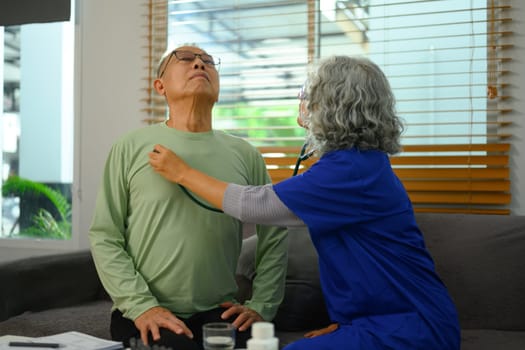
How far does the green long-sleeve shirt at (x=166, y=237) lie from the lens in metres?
1.88

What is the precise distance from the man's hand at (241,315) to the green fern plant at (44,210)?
1967 mm

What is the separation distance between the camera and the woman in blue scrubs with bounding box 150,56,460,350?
1.61m

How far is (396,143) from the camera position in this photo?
176 cm

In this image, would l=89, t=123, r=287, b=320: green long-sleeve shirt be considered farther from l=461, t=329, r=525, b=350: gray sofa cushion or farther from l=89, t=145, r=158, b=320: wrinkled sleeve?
l=461, t=329, r=525, b=350: gray sofa cushion


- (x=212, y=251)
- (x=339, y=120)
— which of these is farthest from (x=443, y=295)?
(x=212, y=251)

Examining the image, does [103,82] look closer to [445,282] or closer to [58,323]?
[58,323]

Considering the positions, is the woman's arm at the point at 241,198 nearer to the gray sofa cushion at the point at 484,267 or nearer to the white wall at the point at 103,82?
the gray sofa cushion at the point at 484,267

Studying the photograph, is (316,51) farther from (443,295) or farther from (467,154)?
(443,295)

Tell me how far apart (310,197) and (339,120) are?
23 centimetres

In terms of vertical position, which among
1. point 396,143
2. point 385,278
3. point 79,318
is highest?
point 396,143

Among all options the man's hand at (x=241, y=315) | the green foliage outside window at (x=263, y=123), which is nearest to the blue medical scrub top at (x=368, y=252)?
the man's hand at (x=241, y=315)

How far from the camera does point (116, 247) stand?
192cm

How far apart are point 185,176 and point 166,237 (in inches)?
9.2

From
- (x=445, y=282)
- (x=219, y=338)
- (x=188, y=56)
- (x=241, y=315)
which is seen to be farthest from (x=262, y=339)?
(x=445, y=282)
